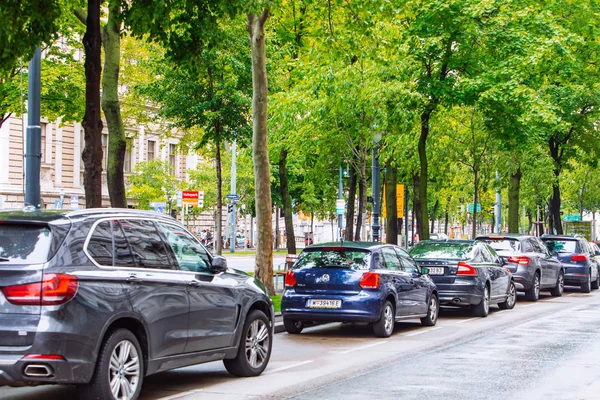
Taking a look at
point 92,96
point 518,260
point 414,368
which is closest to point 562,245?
point 518,260

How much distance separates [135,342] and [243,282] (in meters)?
2.38

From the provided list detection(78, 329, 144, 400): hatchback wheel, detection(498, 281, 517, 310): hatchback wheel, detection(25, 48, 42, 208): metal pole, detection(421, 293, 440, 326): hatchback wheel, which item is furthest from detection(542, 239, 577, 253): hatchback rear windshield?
detection(78, 329, 144, 400): hatchback wheel

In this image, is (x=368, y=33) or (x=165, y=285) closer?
(x=165, y=285)

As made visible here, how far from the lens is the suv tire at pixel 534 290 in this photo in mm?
24453

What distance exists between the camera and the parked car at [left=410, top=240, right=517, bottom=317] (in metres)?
18.9

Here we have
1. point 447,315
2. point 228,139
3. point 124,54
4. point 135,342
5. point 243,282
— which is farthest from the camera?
point 124,54

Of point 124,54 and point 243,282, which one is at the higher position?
point 124,54

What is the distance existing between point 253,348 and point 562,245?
68.6ft

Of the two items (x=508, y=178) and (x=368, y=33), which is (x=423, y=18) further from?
(x=508, y=178)

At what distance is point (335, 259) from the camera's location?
1474 cm

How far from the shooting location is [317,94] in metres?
24.4

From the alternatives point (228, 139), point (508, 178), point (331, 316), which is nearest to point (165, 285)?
point (331, 316)

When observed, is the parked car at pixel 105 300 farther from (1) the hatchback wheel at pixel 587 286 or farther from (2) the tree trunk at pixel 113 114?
(1) the hatchback wheel at pixel 587 286

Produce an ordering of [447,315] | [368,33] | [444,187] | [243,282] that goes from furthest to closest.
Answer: [444,187] → [447,315] → [368,33] → [243,282]
